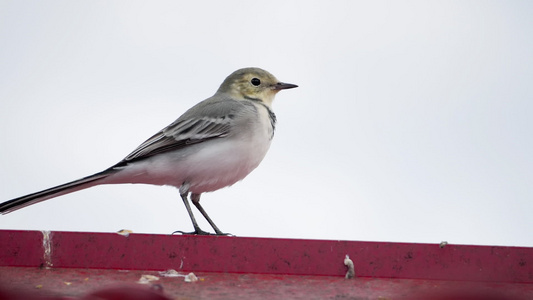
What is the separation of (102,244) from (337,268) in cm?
151

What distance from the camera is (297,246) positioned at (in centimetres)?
423

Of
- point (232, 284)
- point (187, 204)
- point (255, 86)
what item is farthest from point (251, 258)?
point (255, 86)

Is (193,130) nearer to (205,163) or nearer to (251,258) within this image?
(205,163)

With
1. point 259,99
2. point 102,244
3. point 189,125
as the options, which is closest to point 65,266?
point 102,244

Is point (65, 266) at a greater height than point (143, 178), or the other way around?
point (143, 178)

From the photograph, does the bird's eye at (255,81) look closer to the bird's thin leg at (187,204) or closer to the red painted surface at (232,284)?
the bird's thin leg at (187,204)

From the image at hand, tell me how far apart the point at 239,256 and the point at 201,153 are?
8.02 feet

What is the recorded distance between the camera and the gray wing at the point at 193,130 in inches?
260

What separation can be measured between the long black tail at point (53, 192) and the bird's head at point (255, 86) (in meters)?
1.80

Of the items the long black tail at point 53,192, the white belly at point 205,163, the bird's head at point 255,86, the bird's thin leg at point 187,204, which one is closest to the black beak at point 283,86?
the bird's head at point 255,86

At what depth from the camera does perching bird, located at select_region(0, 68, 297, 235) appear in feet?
21.2

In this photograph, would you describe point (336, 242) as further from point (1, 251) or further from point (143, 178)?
point (143, 178)

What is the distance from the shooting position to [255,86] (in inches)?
293

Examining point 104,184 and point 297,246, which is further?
point 104,184
